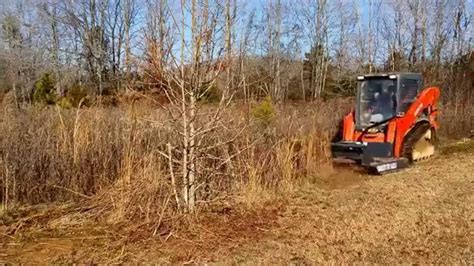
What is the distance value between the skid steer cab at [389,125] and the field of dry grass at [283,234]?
6.65 feet

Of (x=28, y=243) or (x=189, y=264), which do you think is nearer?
(x=189, y=264)

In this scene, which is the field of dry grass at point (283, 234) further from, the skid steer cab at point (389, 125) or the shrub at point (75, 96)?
the shrub at point (75, 96)

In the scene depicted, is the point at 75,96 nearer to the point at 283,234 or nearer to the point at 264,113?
the point at 264,113

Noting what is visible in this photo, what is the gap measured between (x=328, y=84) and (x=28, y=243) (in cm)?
2791

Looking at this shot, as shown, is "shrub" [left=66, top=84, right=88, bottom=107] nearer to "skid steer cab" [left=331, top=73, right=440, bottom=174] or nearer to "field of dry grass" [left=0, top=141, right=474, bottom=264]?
"skid steer cab" [left=331, top=73, right=440, bottom=174]

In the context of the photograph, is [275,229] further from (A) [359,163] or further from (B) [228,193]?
(A) [359,163]

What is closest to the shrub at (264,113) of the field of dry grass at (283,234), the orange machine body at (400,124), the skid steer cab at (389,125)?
the skid steer cab at (389,125)

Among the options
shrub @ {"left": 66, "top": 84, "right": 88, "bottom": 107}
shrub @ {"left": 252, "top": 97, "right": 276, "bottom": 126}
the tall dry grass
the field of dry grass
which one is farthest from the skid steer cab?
shrub @ {"left": 66, "top": 84, "right": 88, "bottom": 107}

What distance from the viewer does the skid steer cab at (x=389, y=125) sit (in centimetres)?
832

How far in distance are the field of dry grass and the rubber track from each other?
225cm

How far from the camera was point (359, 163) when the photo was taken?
27.7 feet

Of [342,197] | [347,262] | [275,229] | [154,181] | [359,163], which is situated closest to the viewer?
[347,262]

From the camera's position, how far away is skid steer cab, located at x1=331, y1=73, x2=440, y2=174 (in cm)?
832

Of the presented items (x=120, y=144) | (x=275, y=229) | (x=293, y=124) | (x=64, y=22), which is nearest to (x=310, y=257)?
(x=275, y=229)
